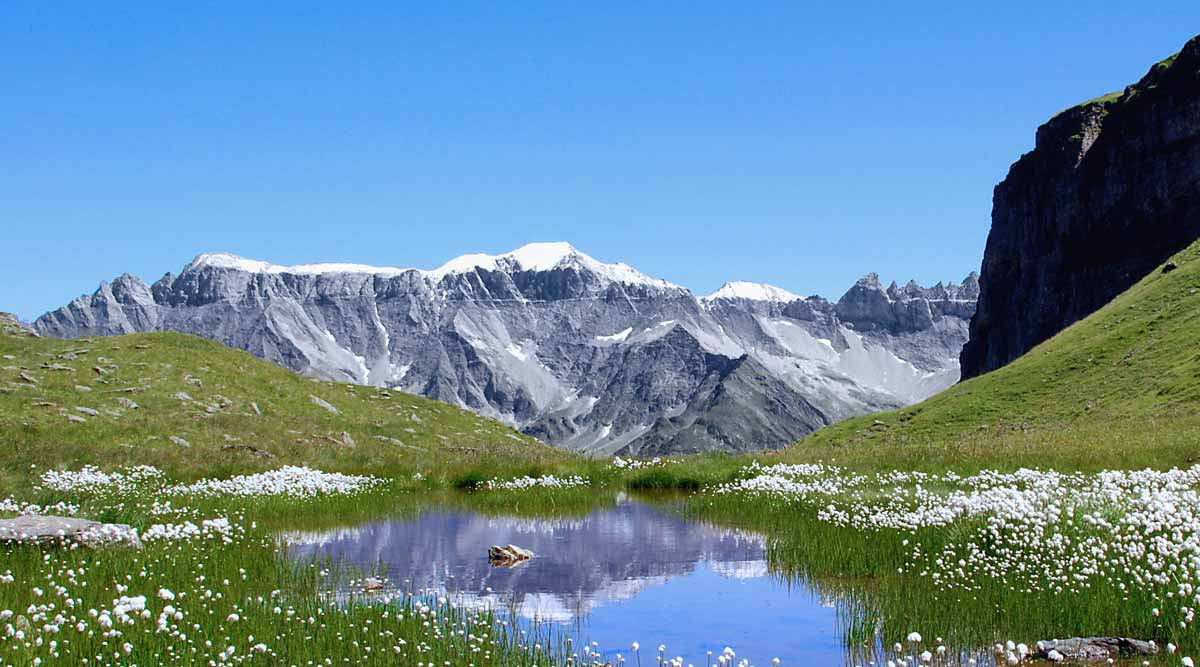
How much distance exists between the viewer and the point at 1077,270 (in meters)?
153

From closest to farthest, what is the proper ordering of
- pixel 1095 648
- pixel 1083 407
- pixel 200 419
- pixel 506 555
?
pixel 1095 648 < pixel 506 555 < pixel 200 419 < pixel 1083 407

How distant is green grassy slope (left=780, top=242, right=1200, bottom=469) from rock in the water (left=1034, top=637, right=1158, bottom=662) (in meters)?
18.2

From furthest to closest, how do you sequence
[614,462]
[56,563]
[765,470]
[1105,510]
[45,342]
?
1. [45,342]
2. [614,462]
3. [765,470]
4. [1105,510]
5. [56,563]

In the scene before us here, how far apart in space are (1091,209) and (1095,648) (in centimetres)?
15589

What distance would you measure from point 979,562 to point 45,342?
50682mm

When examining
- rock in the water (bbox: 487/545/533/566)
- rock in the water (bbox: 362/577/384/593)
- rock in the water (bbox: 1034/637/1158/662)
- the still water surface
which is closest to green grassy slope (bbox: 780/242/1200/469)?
the still water surface

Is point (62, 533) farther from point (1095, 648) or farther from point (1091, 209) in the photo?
point (1091, 209)

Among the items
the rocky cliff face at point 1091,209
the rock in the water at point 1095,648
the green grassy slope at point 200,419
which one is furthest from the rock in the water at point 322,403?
the rocky cliff face at point 1091,209

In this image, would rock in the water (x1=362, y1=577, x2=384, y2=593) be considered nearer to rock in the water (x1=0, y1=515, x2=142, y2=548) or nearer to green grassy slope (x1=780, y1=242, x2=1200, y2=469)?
rock in the water (x1=0, y1=515, x2=142, y2=548)

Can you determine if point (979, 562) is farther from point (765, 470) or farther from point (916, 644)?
point (765, 470)

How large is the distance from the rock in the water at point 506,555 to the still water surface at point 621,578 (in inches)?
13.0

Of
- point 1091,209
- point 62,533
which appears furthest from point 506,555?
point 1091,209

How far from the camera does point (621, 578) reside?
68.0ft

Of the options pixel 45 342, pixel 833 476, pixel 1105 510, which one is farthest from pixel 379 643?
A: pixel 45 342
